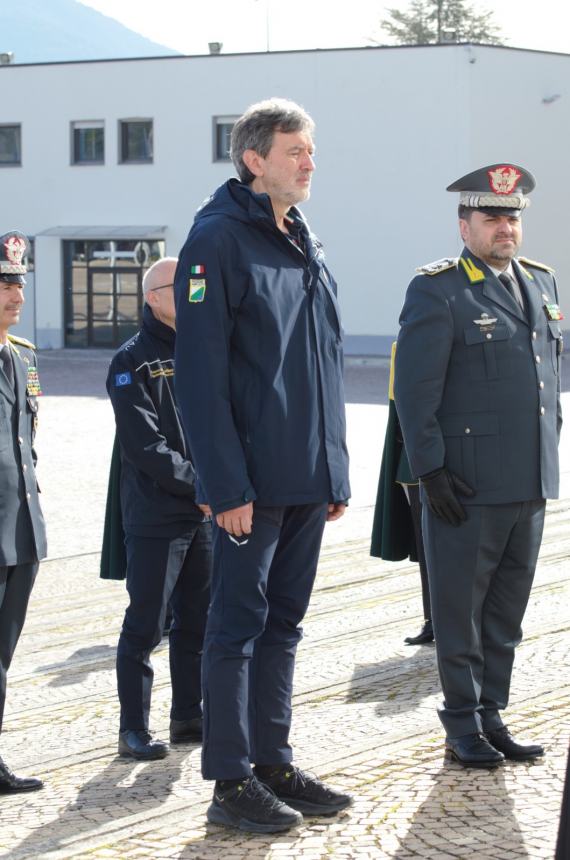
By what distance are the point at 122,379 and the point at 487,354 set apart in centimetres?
145

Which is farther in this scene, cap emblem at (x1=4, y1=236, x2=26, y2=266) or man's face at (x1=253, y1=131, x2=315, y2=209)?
cap emblem at (x1=4, y1=236, x2=26, y2=266)

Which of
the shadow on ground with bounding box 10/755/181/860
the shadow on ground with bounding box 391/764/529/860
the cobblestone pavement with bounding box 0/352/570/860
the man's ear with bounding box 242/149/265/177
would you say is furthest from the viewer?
the man's ear with bounding box 242/149/265/177

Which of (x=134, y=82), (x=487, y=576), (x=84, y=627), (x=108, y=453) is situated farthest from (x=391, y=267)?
(x=487, y=576)

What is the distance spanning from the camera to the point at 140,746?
5.49 metres

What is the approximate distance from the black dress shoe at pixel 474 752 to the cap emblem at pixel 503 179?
76.4 inches

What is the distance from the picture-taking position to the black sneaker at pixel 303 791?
4.61 meters

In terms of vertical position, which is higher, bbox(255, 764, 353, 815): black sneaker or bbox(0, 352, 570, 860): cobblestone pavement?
bbox(255, 764, 353, 815): black sneaker

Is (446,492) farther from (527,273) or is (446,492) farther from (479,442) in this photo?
(527,273)

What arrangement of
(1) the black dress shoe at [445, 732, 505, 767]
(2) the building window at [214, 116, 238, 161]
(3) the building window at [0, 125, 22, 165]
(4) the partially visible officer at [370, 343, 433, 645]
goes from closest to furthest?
(1) the black dress shoe at [445, 732, 505, 767] → (4) the partially visible officer at [370, 343, 433, 645] → (2) the building window at [214, 116, 238, 161] → (3) the building window at [0, 125, 22, 165]

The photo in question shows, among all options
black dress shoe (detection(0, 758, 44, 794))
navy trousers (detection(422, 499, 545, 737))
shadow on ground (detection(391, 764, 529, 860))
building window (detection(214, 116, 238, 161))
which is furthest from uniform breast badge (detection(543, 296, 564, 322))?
building window (detection(214, 116, 238, 161))

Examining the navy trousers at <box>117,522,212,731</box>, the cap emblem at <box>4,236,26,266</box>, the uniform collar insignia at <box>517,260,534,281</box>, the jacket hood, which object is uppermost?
the jacket hood

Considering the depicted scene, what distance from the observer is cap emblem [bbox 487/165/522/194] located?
5289 mm

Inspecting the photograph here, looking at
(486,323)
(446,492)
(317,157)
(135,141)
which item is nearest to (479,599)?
(446,492)

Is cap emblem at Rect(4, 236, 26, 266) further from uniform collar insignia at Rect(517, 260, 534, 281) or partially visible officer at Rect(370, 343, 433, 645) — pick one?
partially visible officer at Rect(370, 343, 433, 645)
